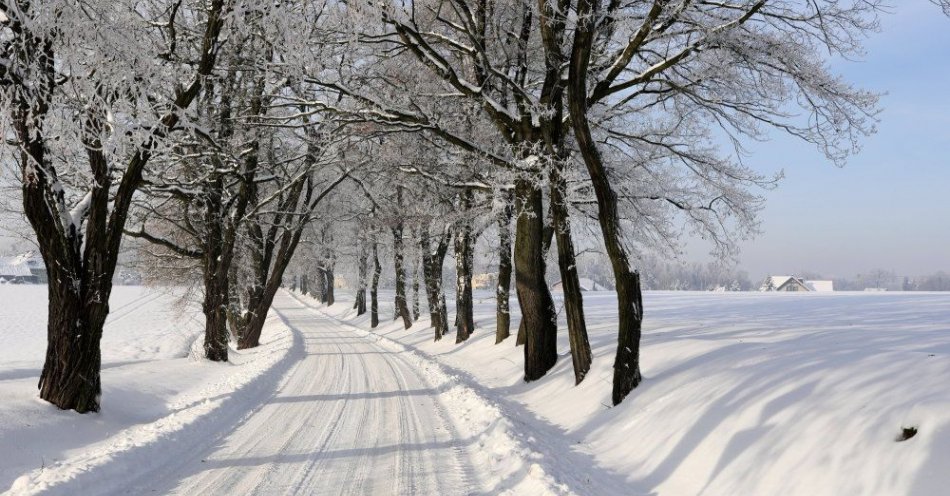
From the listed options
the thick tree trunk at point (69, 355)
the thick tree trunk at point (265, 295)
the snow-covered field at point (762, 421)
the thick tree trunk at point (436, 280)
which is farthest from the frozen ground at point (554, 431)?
the thick tree trunk at point (436, 280)

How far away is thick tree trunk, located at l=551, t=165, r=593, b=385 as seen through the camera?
10.6m

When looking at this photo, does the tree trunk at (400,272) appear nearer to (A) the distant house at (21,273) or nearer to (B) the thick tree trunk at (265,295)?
(B) the thick tree trunk at (265,295)

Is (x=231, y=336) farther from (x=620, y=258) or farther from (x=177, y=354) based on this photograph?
(x=620, y=258)

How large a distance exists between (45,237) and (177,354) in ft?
68.3

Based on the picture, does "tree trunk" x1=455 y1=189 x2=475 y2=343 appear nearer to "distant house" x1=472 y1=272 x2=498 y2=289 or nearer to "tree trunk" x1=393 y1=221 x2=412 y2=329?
"distant house" x1=472 y1=272 x2=498 y2=289

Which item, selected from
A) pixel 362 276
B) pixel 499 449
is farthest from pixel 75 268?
pixel 362 276

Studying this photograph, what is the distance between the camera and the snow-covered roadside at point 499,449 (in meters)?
5.53

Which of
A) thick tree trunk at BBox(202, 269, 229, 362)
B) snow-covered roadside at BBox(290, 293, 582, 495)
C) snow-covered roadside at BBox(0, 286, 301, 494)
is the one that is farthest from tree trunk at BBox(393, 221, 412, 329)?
snow-covered roadside at BBox(290, 293, 582, 495)

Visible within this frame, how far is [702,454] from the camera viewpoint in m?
6.16

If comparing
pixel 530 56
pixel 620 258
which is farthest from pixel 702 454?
pixel 530 56

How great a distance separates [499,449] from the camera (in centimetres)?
674

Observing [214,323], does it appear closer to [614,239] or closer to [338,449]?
[338,449]

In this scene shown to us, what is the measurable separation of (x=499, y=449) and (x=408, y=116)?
6.68 meters

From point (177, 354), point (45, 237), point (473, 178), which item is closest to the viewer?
point (45, 237)
